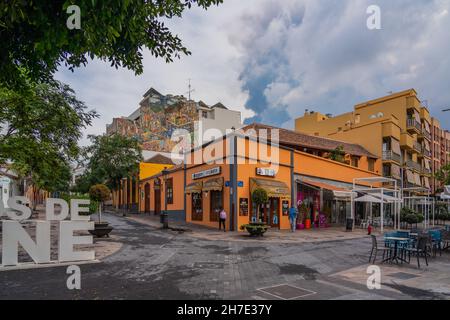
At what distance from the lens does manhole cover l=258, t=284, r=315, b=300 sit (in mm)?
6465

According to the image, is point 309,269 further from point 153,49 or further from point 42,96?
point 42,96

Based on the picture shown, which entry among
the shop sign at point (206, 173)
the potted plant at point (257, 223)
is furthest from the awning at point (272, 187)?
the shop sign at point (206, 173)

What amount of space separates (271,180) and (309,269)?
12342mm

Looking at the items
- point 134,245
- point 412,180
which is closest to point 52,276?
point 134,245

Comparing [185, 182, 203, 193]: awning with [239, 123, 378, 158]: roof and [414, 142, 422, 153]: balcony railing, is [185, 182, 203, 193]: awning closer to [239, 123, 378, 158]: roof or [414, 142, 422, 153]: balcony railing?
[239, 123, 378, 158]: roof

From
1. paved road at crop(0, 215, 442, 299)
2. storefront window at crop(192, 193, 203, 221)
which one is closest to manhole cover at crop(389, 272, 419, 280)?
paved road at crop(0, 215, 442, 299)

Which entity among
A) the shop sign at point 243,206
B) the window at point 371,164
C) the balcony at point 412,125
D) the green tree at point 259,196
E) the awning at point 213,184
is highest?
the balcony at point 412,125

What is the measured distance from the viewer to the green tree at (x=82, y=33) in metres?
4.27

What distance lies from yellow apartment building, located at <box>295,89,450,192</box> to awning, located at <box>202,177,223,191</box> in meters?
23.3

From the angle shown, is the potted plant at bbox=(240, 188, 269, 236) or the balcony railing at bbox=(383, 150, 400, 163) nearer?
the potted plant at bbox=(240, 188, 269, 236)

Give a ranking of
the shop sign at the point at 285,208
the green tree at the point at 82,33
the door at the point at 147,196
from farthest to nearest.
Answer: the door at the point at 147,196 < the shop sign at the point at 285,208 < the green tree at the point at 82,33

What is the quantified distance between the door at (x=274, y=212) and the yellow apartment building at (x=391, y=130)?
20092 mm

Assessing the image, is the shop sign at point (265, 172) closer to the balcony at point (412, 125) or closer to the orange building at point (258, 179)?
the orange building at point (258, 179)
